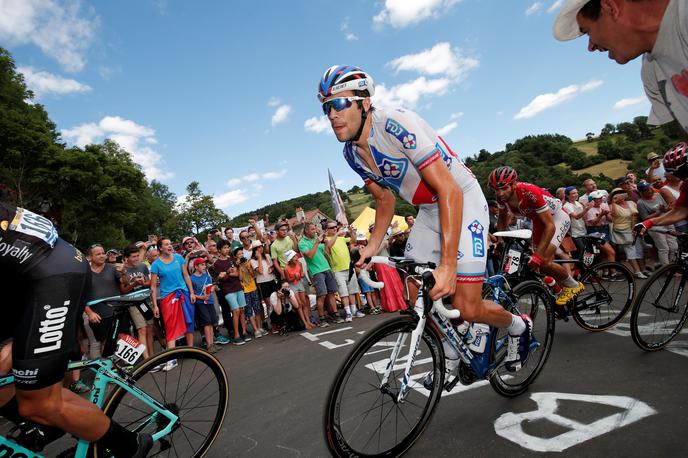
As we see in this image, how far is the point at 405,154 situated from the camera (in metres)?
2.43

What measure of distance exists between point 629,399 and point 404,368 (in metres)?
1.92

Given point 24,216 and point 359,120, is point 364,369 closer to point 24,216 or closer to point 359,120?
point 359,120

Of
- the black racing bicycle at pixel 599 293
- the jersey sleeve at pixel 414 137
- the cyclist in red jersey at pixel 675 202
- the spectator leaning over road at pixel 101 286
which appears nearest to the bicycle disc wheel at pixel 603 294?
the black racing bicycle at pixel 599 293

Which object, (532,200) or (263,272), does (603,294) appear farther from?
(263,272)

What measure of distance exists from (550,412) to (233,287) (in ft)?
20.7

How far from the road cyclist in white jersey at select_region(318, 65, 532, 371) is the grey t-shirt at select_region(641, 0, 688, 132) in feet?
3.21

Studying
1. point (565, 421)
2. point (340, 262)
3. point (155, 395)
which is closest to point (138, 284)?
point (340, 262)

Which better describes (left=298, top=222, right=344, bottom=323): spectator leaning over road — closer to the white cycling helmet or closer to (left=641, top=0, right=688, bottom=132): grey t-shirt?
the white cycling helmet

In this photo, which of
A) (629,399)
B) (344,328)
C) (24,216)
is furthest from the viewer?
(344,328)

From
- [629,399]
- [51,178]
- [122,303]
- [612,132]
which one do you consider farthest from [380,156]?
[612,132]

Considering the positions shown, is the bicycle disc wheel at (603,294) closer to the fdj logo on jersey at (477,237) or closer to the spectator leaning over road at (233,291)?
the fdj logo on jersey at (477,237)

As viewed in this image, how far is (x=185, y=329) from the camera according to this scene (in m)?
6.89

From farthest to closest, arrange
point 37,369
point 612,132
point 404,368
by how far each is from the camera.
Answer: point 612,132 → point 404,368 → point 37,369

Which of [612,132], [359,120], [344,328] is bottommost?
[344,328]
